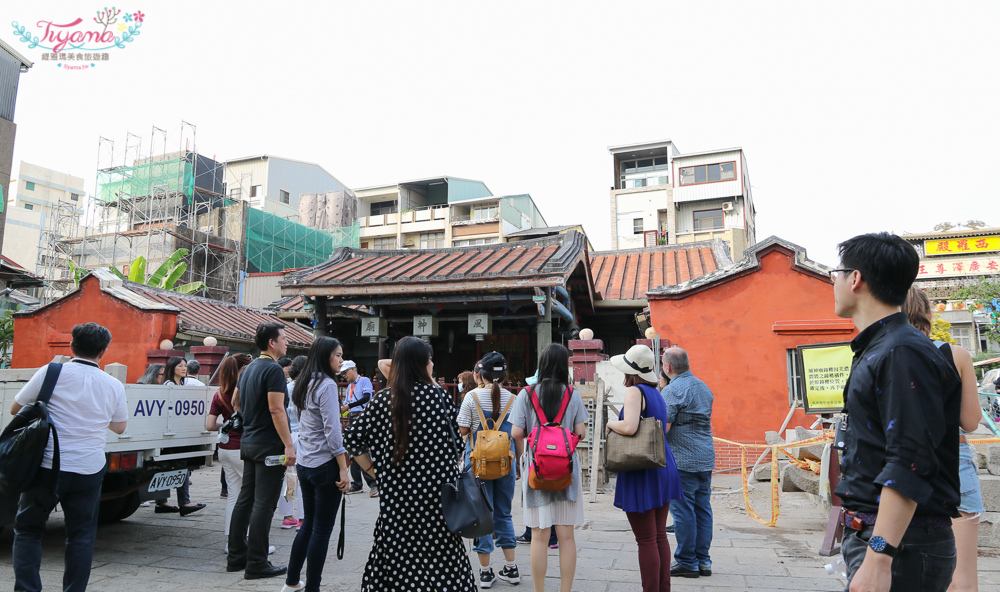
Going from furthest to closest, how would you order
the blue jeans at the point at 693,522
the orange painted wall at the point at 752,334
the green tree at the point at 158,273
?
the green tree at the point at 158,273 → the orange painted wall at the point at 752,334 → the blue jeans at the point at 693,522

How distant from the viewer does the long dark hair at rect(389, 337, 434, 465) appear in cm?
337

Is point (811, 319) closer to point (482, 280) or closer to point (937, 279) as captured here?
point (482, 280)

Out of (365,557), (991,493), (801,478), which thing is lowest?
(365,557)

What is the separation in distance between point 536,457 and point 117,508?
16.8 feet

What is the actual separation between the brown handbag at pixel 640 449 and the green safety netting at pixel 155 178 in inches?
1154

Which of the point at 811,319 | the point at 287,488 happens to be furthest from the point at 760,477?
the point at 287,488

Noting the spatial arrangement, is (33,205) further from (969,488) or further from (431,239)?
(969,488)

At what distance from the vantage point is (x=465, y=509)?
128 inches

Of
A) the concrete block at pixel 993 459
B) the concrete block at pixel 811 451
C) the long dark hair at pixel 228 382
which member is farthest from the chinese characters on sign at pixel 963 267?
the long dark hair at pixel 228 382

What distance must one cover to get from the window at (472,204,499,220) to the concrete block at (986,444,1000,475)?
31.8 meters

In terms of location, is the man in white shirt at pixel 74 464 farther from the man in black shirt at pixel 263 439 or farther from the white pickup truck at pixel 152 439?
the white pickup truck at pixel 152 439

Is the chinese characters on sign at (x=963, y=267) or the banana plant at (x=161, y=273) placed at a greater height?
the chinese characters on sign at (x=963, y=267)

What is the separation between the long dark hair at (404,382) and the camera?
3.37m

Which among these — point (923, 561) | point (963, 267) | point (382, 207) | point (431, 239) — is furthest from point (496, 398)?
point (963, 267)
